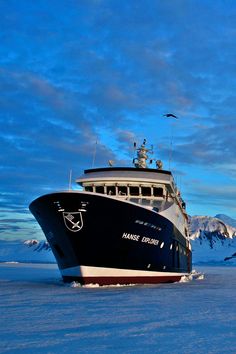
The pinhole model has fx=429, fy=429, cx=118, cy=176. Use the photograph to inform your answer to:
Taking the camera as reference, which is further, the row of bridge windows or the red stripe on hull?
the row of bridge windows

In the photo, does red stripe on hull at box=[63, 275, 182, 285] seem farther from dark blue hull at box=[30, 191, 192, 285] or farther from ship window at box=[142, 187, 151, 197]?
ship window at box=[142, 187, 151, 197]

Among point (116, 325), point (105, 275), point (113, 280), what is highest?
point (105, 275)

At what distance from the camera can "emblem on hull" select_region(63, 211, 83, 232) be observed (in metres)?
19.7

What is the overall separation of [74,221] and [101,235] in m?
1.40

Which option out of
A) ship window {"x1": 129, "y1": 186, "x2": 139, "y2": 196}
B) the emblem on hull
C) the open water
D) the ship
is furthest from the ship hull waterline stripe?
ship window {"x1": 129, "y1": 186, "x2": 139, "y2": 196}

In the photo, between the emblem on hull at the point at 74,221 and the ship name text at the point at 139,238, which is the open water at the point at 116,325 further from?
the ship name text at the point at 139,238

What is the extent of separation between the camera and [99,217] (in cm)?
1973

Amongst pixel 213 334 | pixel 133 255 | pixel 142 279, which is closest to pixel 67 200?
pixel 133 255

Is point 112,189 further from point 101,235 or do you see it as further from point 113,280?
point 113,280

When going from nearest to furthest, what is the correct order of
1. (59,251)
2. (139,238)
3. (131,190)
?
(139,238) → (59,251) → (131,190)

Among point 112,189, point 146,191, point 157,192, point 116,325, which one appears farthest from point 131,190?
point 116,325

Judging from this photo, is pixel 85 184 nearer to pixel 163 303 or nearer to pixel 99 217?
pixel 99 217

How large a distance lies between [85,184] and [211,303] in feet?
44.4

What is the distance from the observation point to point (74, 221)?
19719 mm
